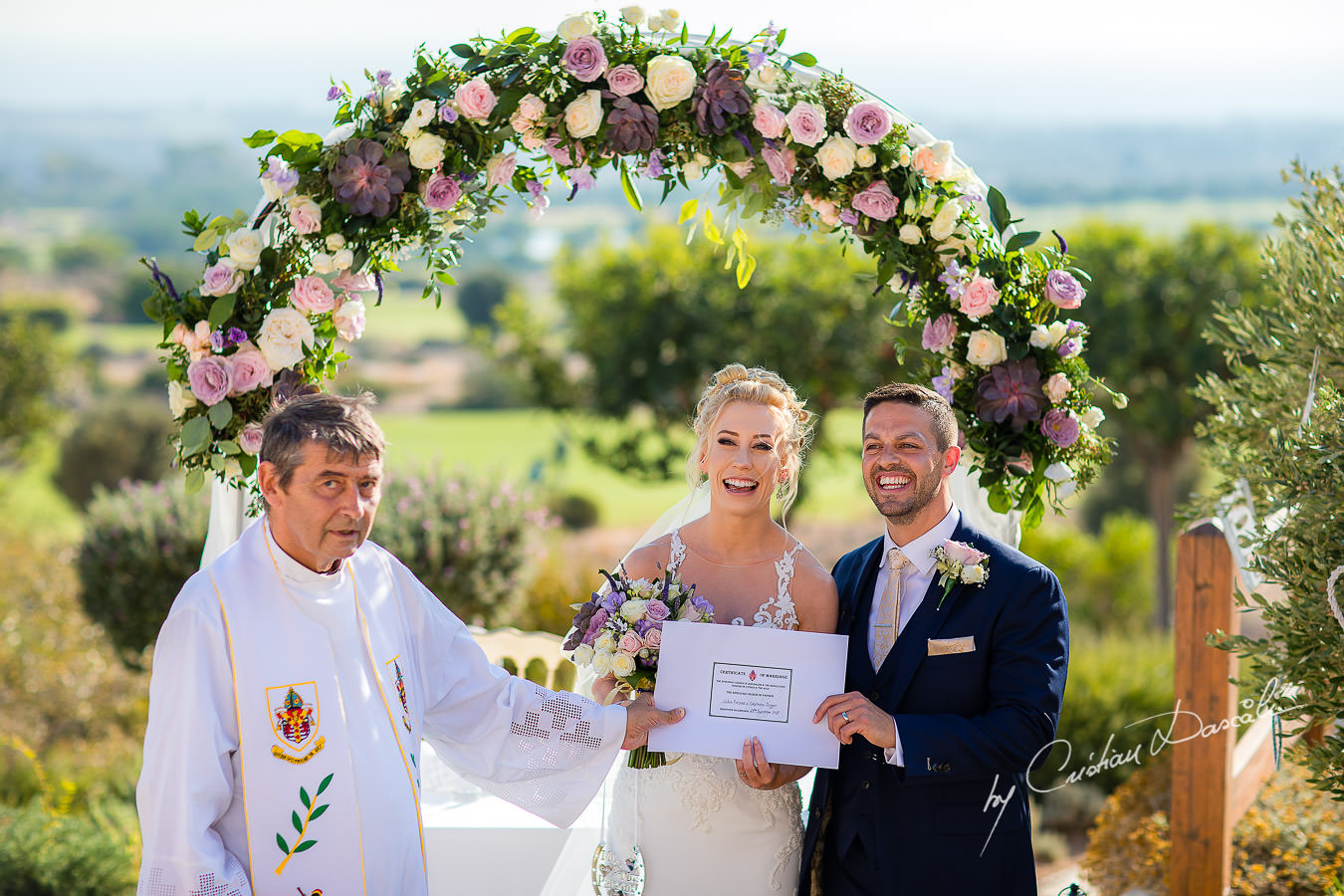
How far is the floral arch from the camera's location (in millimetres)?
4398

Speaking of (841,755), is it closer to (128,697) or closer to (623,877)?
(623,877)

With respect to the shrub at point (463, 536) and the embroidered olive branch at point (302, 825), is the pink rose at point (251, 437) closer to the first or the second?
the embroidered olive branch at point (302, 825)

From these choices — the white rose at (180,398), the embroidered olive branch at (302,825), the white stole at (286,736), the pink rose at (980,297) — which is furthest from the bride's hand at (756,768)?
the white rose at (180,398)

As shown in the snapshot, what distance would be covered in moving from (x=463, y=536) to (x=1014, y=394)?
17.0 feet

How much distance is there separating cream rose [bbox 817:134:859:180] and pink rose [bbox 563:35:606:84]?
0.91 meters

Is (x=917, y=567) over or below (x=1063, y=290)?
below

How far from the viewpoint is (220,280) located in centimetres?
439

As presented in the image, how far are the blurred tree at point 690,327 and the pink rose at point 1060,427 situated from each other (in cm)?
728

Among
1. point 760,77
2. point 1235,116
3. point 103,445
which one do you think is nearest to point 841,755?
point 760,77

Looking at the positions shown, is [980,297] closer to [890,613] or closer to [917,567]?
[917,567]

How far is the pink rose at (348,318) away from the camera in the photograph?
4.66 metres

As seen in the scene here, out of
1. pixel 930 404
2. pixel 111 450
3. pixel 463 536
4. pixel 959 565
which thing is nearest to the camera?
pixel 959 565

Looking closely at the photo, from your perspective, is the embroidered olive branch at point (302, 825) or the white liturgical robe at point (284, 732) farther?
the embroidered olive branch at point (302, 825)

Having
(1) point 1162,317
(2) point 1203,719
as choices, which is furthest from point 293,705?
(1) point 1162,317
